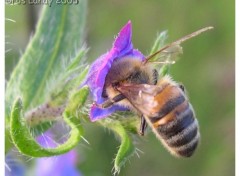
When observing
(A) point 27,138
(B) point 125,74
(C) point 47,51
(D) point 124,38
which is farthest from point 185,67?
(A) point 27,138

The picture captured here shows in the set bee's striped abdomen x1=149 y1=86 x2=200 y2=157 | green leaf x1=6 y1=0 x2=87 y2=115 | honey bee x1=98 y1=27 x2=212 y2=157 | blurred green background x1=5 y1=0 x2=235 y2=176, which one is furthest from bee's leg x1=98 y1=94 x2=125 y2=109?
A: blurred green background x1=5 y1=0 x2=235 y2=176

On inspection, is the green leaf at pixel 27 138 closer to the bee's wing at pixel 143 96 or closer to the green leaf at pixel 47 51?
the bee's wing at pixel 143 96

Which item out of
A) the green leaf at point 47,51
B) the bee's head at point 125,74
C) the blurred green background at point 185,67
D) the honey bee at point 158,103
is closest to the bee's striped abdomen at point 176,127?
the honey bee at point 158,103

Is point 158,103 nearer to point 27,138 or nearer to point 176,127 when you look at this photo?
point 176,127

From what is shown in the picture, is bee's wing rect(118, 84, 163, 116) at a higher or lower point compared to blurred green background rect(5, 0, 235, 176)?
higher

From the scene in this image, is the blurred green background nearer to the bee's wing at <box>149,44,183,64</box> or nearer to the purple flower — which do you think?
the bee's wing at <box>149,44,183,64</box>

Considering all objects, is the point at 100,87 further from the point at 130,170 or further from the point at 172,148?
the point at 130,170
